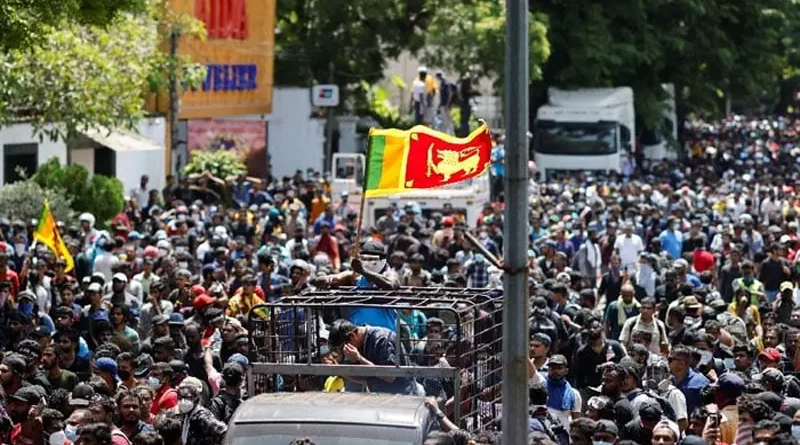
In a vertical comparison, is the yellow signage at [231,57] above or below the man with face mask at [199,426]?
above

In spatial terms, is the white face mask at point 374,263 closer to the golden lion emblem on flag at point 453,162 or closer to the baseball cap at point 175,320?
the baseball cap at point 175,320

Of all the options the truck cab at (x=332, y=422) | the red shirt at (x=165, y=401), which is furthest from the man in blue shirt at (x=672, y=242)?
the truck cab at (x=332, y=422)

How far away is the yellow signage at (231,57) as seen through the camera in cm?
3822

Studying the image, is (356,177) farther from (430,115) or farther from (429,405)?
(429,405)

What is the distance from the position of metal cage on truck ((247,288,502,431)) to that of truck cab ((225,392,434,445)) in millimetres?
732

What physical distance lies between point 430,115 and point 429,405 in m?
30.3

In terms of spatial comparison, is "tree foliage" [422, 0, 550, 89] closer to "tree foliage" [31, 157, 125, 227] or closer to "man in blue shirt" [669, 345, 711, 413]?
"tree foliage" [31, 157, 125, 227]

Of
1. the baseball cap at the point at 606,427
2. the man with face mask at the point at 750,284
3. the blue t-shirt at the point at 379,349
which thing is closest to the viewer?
the baseball cap at the point at 606,427

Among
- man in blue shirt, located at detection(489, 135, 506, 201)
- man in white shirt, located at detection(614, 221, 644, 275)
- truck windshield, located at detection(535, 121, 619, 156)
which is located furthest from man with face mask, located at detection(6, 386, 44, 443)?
truck windshield, located at detection(535, 121, 619, 156)

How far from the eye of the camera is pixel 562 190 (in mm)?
36750

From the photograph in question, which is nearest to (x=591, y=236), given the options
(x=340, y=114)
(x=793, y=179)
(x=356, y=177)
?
(x=356, y=177)

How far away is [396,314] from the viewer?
36.0 feet

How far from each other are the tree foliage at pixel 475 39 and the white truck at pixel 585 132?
1.35 metres

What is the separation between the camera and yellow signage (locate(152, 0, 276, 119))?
1505 inches
